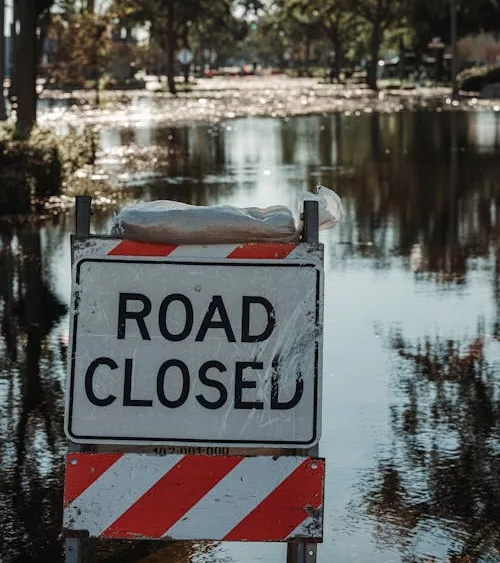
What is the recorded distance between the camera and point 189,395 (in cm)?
498

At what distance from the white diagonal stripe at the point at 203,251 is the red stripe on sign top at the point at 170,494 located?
614mm

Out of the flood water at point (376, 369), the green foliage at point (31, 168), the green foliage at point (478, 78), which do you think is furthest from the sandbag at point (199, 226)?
the green foliage at point (478, 78)

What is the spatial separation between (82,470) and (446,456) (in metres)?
3.57

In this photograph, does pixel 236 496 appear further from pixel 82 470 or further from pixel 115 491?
pixel 82 470

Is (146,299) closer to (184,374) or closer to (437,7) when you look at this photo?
(184,374)

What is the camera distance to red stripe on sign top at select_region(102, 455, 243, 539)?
5.00m

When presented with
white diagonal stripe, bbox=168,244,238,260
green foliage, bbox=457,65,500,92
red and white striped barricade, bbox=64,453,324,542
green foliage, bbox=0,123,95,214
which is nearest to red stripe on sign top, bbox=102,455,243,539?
red and white striped barricade, bbox=64,453,324,542

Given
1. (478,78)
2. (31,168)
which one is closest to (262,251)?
(31,168)

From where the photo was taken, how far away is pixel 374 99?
68.1m

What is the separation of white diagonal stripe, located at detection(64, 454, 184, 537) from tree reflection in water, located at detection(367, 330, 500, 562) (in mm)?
1997

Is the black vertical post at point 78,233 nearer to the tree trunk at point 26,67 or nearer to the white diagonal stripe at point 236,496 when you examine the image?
the white diagonal stripe at point 236,496

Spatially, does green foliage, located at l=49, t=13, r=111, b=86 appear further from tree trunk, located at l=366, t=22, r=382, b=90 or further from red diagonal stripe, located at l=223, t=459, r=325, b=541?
tree trunk, located at l=366, t=22, r=382, b=90

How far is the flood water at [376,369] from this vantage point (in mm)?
6953

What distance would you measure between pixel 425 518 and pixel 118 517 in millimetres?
2446
